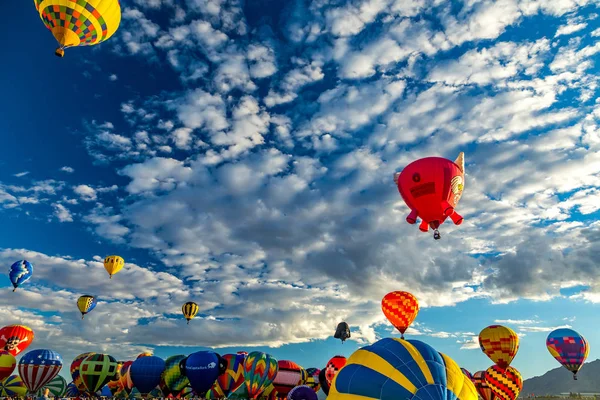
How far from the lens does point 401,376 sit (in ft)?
31.3

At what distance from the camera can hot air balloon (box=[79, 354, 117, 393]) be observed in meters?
32.7

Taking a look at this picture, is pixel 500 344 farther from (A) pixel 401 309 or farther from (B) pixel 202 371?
(B) pixel 202 371

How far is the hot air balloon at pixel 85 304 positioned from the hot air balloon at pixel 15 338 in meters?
6.10

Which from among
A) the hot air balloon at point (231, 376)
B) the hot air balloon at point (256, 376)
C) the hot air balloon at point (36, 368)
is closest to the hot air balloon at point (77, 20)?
the hot air balloon at point (36, 368)

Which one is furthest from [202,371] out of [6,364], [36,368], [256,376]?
[6,364]

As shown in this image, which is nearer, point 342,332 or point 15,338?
point 15,338

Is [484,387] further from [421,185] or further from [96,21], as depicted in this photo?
[96,21]

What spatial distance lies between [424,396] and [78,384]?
36.2 meters

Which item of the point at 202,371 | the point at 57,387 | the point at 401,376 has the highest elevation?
the point at 202,371

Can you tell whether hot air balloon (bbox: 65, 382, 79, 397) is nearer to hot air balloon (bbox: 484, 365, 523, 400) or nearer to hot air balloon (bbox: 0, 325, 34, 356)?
hot air balloon (bbox: 0, 325, 34, 356)

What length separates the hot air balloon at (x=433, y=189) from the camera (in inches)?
701

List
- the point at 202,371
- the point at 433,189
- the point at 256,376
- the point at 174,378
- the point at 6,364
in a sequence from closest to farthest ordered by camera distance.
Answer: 1. the point at 433,189
2. the point at 256,376
3. the point at 202,371
4. the point at 6,364
5. the point at 174,378

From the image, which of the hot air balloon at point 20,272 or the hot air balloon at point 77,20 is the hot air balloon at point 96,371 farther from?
the hot air balloon at point 77,20

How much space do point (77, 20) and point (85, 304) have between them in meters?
35.0
